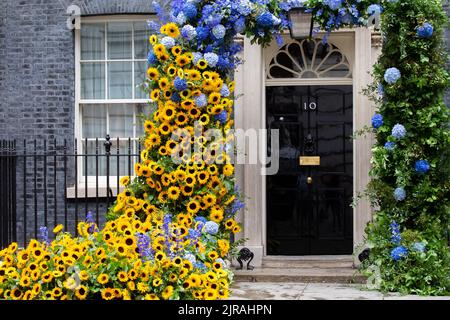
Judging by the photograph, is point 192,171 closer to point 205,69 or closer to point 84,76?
point 205,69

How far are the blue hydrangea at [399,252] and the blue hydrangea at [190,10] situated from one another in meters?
3.28

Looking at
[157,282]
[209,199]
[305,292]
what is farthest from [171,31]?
[305,292]

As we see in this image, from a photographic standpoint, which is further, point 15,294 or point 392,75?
point 392,75

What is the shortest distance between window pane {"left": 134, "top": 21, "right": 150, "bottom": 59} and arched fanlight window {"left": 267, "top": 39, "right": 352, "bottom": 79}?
5.62 feet

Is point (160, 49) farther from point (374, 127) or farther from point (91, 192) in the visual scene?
point (91, 192)

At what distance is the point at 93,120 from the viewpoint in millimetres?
9719

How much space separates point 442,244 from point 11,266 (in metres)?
4.43

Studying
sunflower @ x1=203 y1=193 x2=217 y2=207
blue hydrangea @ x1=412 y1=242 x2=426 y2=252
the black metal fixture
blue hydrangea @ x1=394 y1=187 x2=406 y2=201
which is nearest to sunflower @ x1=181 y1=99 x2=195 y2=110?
sunflower @ x1=203 y1=193 x2=217 y2=207

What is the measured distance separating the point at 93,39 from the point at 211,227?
12.3ft

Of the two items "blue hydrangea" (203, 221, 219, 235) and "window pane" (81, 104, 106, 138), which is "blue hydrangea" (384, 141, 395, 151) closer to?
"blue hydrangea" (203, 221, 219, 235)

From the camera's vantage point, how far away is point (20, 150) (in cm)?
957

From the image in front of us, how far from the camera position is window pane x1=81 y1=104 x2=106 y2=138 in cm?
971

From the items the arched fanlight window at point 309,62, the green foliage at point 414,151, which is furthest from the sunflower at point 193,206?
the arched fanlight window at point 309,62

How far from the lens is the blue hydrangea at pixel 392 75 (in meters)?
7.53
